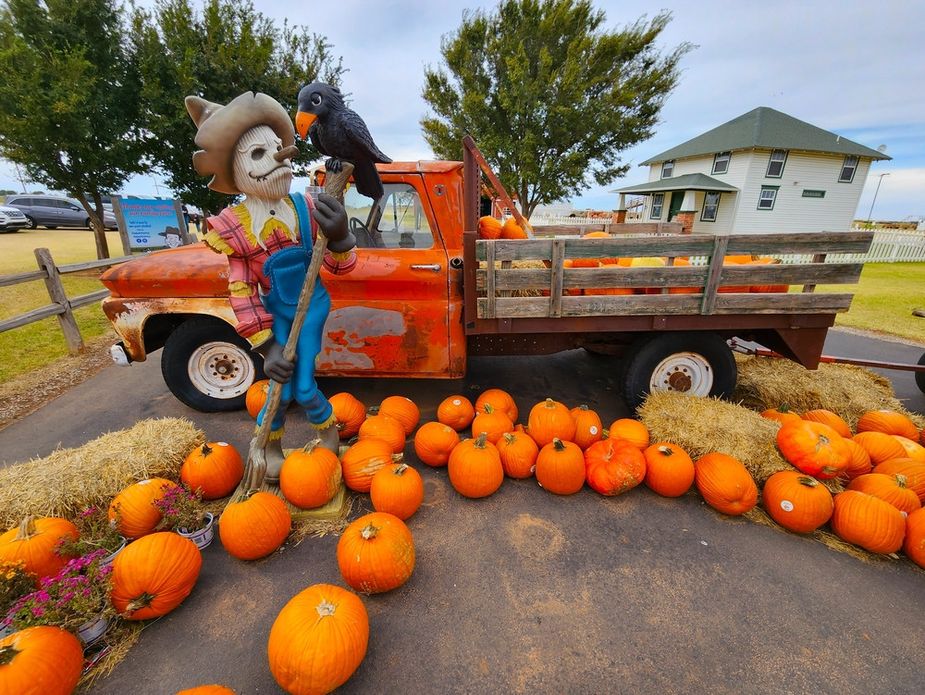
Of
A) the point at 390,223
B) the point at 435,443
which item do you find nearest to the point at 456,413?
the point at 435,443

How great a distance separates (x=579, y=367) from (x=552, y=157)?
41.1ft

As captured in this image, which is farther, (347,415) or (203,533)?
(347,415)

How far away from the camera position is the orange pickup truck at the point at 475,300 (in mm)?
3146

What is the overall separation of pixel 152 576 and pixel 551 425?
2.47m

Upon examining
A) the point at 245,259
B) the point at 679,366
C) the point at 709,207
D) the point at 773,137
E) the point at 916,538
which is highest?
the point at 773,137

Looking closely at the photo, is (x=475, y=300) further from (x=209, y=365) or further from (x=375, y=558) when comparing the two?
(x=209, y=365)

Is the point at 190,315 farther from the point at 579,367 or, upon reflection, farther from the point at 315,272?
the point at 579,367

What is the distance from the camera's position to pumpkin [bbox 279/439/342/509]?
8.23ft

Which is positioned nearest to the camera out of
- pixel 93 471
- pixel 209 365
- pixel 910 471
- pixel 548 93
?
pixel 93 471

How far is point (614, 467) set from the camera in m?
2.83

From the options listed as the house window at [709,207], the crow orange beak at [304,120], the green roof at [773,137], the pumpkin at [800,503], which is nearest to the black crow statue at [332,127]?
the crow orange beak at [304,120]

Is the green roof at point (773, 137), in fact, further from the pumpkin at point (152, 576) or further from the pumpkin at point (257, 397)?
the pumpkin at point (152, 576)

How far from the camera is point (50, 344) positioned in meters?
6.05

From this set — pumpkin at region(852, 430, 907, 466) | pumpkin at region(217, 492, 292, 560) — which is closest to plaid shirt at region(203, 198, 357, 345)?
pumpkin at region(217, 492, 292, 560)
